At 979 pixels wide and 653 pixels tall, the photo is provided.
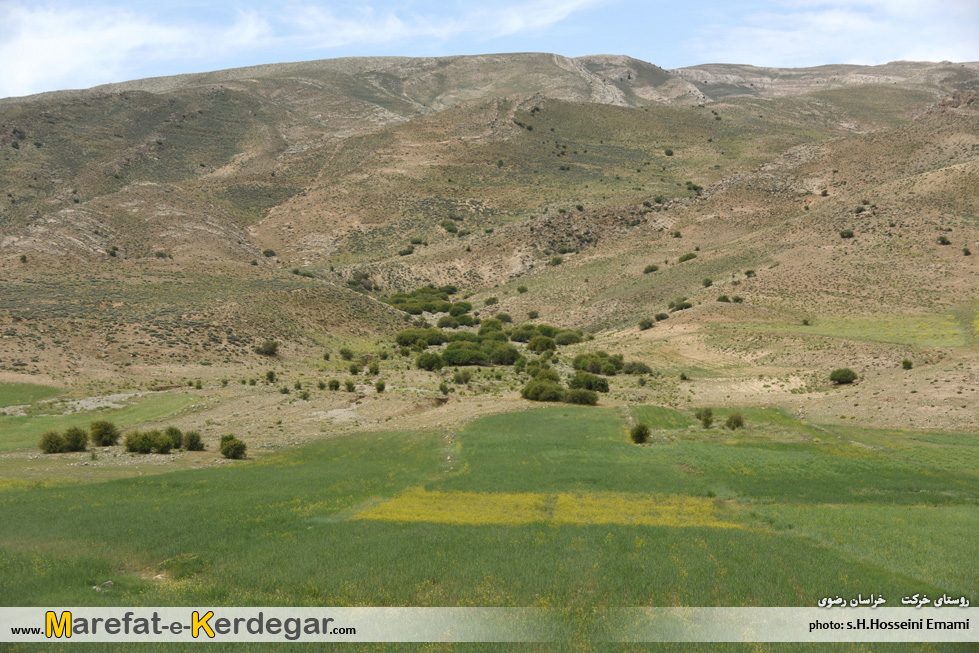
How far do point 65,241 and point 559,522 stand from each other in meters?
82.9

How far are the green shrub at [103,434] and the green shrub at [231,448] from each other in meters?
5.54

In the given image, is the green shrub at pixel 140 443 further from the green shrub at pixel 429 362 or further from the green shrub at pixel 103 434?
the green shrub at pixel 429 362

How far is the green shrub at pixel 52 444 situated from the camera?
26.3 meters

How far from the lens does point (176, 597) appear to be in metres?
11.9

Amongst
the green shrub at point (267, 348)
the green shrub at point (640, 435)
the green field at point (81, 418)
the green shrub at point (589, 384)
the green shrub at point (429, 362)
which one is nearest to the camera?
the green field at point (81, 418)

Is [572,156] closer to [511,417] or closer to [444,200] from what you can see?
[444,200]

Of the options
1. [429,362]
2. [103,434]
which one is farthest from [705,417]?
[103,434]

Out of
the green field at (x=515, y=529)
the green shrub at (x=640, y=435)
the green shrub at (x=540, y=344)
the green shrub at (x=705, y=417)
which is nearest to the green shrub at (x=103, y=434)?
the green field at (x=515, y=529)

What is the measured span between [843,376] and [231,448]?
4188cm

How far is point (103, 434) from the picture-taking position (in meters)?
28.6

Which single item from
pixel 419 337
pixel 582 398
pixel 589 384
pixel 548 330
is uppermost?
pixel 419 337

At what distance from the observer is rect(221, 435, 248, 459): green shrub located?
27.8 m

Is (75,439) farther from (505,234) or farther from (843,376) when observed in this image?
(505,234)

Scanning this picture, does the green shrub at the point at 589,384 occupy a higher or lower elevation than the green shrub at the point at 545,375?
lower
